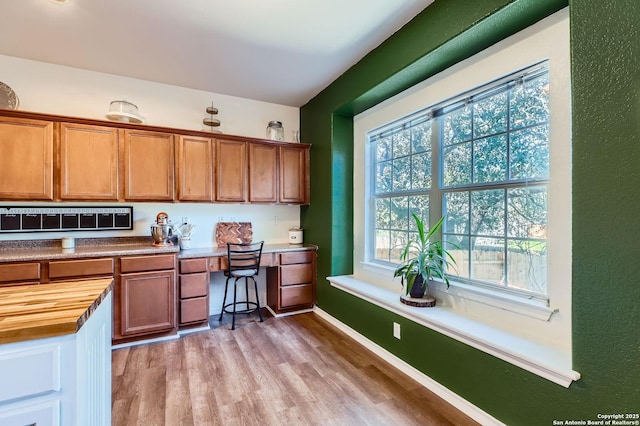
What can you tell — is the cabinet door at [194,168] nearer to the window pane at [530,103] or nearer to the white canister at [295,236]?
the white canister at [295,236]

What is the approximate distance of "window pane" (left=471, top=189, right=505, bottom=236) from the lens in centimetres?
207

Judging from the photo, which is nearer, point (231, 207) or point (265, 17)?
point (265, 17)

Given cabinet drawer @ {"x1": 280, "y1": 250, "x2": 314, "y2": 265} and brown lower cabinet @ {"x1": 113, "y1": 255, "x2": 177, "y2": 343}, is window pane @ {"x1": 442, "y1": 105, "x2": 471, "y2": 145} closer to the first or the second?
cabinet drawer @ {"x1": 280, "y1": 250, "x2": 314, "y2": 265}

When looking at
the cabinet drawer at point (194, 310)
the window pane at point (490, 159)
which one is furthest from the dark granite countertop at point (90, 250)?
the window pane at point (490, 159)

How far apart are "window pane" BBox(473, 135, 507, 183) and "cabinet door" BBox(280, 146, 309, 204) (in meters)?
2.28

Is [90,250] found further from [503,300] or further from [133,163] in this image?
[503,300]

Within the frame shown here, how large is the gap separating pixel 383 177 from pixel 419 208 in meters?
0.63

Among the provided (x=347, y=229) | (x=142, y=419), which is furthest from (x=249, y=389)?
(x=347, y=229)

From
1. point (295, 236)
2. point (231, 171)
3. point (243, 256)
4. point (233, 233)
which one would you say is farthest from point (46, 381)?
point (295, 236)

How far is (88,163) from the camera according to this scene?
2936 millimetres

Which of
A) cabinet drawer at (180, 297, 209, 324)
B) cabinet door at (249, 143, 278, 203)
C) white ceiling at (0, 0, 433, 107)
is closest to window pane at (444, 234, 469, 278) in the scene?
white ceiling at (0, 0, 433, 107)

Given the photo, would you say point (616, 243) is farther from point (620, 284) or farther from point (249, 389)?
point (249, 389)

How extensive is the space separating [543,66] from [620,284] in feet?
4.31

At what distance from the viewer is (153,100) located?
348cm
